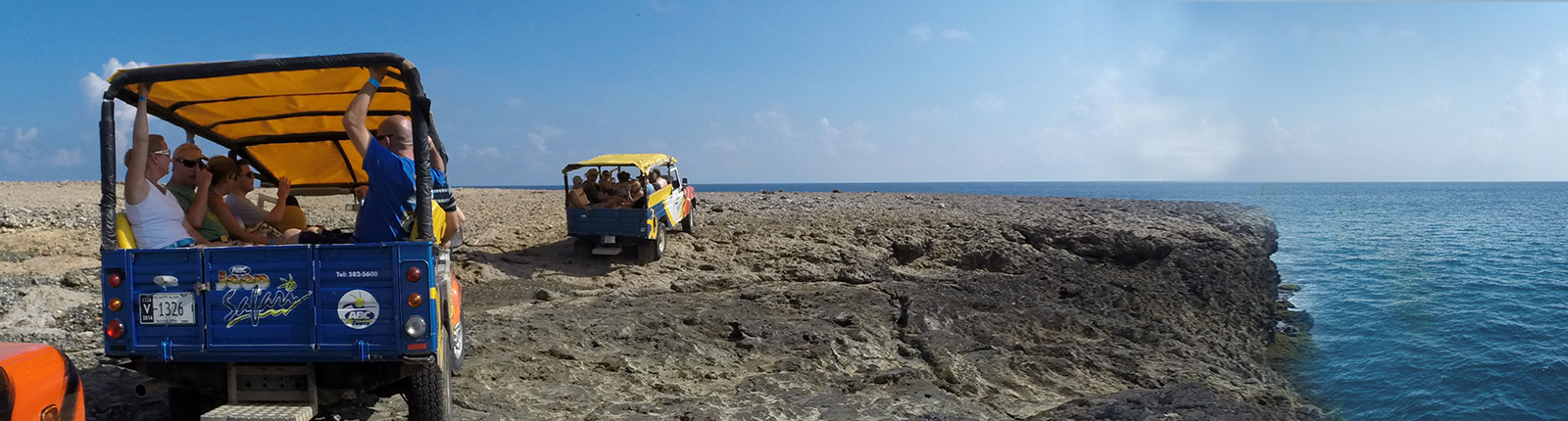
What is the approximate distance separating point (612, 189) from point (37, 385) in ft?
37.0

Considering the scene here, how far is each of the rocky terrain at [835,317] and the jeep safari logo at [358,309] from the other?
1.77 m

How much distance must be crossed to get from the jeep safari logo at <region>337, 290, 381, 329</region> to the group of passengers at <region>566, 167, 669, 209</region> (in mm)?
9515

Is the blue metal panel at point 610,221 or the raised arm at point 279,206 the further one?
the blue metal panel at point 610,221

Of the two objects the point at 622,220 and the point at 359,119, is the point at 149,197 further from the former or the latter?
the point at 622,220

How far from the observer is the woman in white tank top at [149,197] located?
17.5 ft

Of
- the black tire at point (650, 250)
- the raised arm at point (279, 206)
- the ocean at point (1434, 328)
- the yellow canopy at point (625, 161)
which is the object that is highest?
the yellow canopy at point (625, 161)

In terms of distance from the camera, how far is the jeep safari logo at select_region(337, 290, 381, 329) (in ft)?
16.6

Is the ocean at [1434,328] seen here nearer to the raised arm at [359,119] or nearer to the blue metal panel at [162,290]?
the raised arm at [359,119]

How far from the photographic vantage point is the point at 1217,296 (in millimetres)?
14914

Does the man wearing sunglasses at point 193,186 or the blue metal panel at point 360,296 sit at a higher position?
the man wearing sunglasses at point 193,186

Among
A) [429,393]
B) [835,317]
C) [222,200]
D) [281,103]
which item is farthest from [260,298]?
[835,317]

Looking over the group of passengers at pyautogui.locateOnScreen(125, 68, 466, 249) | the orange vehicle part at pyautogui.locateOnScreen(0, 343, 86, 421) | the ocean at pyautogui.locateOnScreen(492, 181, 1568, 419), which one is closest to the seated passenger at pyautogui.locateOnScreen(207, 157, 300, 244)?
the group of passengers at pyautogui.locateOnScreen(125, 68, 466, 249)

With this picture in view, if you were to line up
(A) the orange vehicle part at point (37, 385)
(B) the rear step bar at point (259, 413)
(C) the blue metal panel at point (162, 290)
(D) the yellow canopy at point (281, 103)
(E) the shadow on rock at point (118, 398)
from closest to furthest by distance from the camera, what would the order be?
(A) the orange vehicle part at point (37, 385)
(B) the rear step bar at point (259, 413)
(C) the blue metal panel at point (162, 290)
(D) the yellow canopy at point (281, 103)
(E) the shadow on rock at point (118, 398)

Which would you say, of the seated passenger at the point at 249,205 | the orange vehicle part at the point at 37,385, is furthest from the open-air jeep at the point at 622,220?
the orange vehicle part at the point at 37,385
